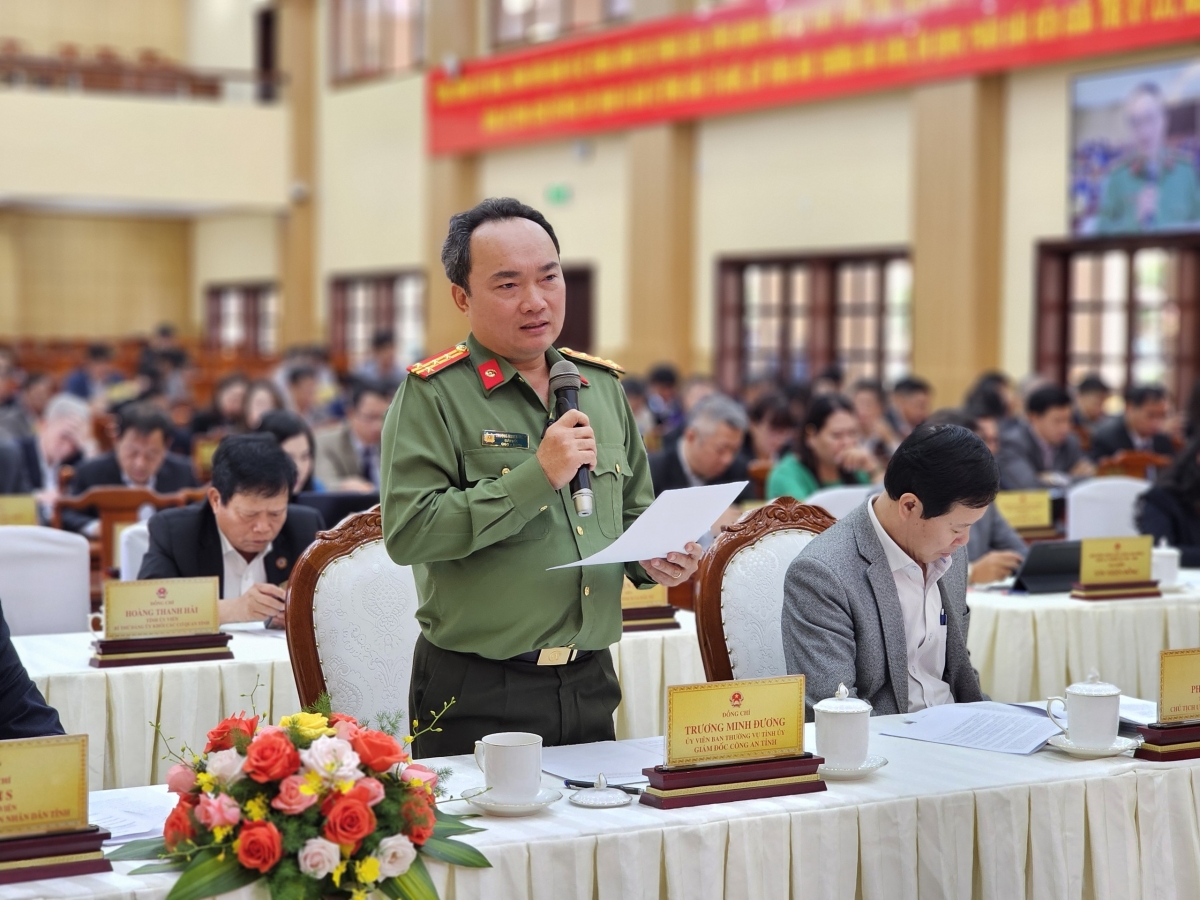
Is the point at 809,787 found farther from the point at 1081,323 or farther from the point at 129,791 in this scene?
the point at 1081,323

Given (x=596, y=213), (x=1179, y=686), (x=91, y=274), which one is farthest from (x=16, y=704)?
(x=91, y=274)

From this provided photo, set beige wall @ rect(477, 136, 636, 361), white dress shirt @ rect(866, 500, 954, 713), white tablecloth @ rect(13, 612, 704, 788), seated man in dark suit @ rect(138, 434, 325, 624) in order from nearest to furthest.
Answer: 1. white dress shirt @ rect(866, 500, 954, 713)
2. white tablecloth @ rect(13, 612, 704, 788)
3. seated man in dark suit @ rect(138, 434, 325, 624)
4. beige wall @ rect(477, 136, 636, 361)

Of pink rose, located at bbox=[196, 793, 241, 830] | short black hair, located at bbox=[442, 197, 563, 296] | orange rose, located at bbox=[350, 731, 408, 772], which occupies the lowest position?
pink rose, located at bbox=[196, 793, 241, 830]

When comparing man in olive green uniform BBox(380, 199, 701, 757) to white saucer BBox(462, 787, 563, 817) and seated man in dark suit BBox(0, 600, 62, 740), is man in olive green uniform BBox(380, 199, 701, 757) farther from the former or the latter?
seated man in dark suit BBox(0, 600, 62, 740)

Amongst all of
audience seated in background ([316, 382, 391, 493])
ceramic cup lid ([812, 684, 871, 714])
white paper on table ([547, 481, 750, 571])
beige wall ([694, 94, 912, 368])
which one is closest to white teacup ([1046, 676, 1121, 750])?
ceramic cup lid ([812, 684, 871, 714])

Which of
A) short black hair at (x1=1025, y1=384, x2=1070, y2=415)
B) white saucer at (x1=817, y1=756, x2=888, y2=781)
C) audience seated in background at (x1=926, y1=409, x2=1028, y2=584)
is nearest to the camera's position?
white saucer at (x1=817, y1=756, x2=888, y2=781)

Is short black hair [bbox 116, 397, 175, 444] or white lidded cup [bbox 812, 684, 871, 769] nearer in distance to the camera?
white lidded cup [bbox 812, 684, 871, 769]

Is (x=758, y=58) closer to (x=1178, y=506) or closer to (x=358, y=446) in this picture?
(x=358, y=446)

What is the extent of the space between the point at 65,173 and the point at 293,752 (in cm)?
1775

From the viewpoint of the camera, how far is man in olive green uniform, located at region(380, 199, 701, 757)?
2.20 m

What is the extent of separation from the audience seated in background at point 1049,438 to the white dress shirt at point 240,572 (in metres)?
4.57

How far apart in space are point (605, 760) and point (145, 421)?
13.2 feet

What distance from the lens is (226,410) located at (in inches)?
369

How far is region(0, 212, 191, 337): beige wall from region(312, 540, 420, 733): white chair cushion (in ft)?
70.8
